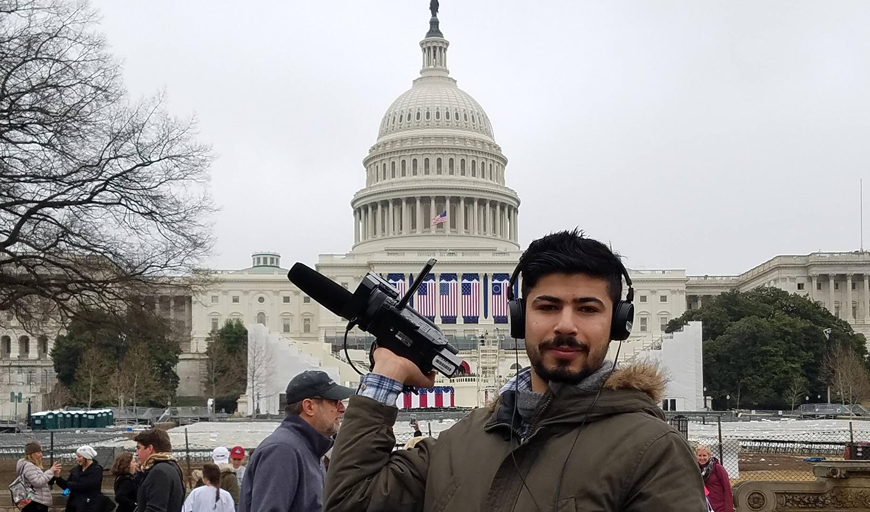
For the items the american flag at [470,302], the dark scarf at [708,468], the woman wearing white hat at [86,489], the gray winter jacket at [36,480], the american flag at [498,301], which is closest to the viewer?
the woman wearing white hat at [86,489]

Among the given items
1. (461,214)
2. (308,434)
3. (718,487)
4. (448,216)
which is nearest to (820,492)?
(718,487)

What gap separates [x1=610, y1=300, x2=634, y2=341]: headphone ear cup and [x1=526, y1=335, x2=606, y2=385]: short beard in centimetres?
10

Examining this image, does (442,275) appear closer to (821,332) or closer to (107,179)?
(821,332)

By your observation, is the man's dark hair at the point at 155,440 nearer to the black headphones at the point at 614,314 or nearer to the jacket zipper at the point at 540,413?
the black headphones at the point at 614,314

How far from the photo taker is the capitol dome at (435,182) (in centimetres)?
11969

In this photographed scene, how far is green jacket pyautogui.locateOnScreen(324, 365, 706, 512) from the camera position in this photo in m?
3.21

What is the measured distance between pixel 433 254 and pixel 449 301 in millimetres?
9474

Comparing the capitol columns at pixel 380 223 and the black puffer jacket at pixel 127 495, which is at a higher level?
the capitol columns at pixel 380 223

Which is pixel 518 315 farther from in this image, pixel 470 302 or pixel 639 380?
pixel 470 302

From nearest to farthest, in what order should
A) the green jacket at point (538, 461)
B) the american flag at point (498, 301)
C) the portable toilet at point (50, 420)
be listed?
1. the green jacket at point (538, 461)
2. the portable toilet at point (50, 420)
3. the american flag at point (498, 301)

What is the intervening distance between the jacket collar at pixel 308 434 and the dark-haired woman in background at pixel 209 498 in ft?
7.16

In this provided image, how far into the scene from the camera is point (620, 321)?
3602 mm

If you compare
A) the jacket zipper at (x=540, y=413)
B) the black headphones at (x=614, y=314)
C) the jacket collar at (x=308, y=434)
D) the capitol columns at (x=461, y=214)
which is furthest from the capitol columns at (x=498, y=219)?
the jacket zipper at (x=540, y=413)

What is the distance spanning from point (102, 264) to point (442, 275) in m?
86.4
